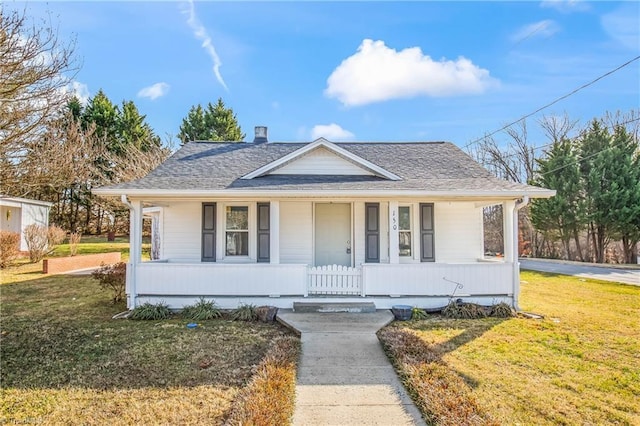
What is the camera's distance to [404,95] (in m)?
21.3

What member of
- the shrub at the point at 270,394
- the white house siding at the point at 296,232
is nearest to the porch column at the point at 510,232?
the white house siding at the point at 296,232

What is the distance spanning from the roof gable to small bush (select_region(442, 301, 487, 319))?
3.91 meters

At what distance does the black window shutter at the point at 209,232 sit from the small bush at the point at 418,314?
5308mm

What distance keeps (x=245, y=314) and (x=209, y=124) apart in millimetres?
27389

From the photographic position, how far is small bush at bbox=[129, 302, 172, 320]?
7.71 metres

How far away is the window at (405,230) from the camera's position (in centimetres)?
994

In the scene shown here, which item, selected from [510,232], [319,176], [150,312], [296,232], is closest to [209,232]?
[296,232]

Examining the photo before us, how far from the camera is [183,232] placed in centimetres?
992

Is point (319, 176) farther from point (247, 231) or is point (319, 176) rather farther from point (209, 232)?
point (209, 232)

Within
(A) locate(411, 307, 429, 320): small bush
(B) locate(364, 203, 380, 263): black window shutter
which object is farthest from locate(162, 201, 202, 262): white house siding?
(A) locate(411, 307, 429, 320): small bush

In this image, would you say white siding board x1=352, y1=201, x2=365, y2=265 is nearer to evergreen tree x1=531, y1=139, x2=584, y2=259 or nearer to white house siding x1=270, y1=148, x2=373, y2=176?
white house siding x1=270, y1=148, x2=373, y2=176

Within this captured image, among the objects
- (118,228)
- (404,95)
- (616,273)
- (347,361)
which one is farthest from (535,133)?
(118,228)

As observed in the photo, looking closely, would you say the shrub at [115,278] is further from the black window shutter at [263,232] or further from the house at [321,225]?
the black window shutter at [263,232]

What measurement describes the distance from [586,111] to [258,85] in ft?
77.6
